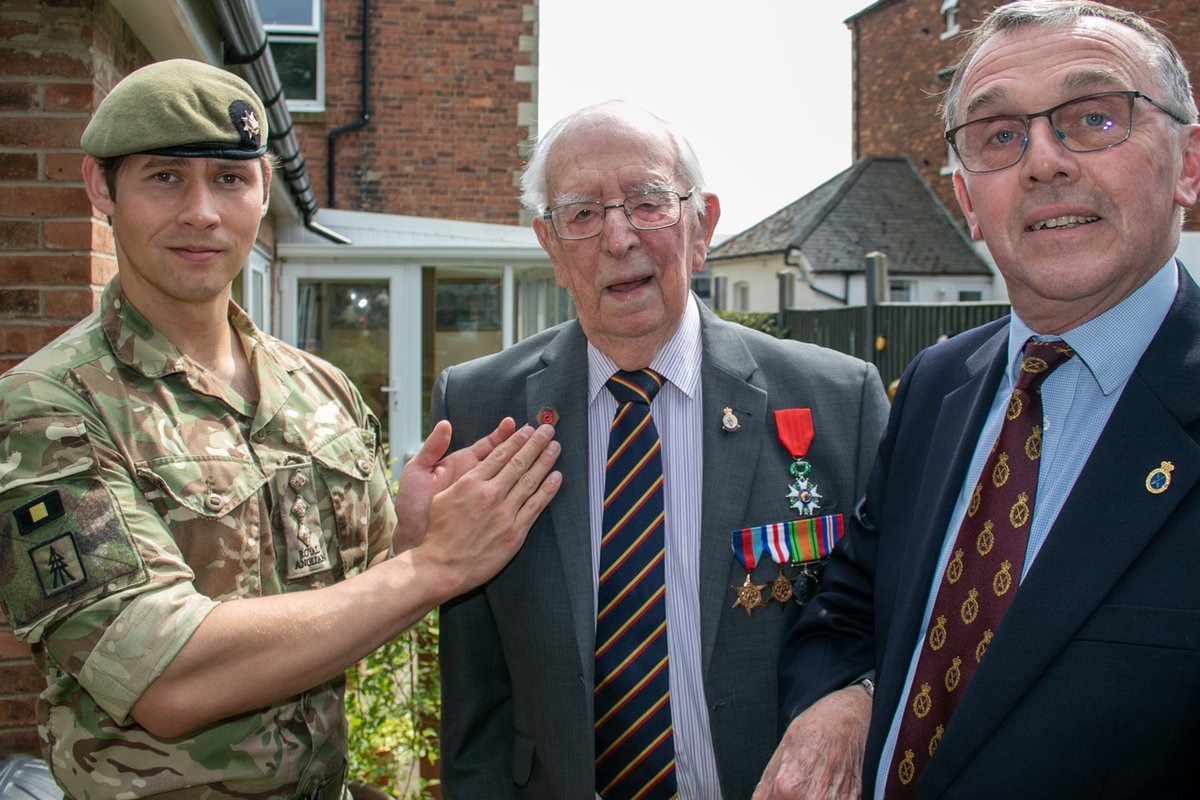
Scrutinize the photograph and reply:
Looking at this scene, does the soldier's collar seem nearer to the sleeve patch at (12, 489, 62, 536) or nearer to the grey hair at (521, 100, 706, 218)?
the sleeve patch at (12, 489, 62, 536)

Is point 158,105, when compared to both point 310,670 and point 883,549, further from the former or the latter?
point 883,549

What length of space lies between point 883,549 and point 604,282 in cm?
86

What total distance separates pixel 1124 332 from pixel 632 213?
1055 millimetres

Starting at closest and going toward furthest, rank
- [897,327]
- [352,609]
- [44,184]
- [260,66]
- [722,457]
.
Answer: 1. [352,609]
2. [722,457]
3. [44,184]
4. [260,66]
5. [897,327]

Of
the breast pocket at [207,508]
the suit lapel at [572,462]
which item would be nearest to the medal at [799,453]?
the suit lapel at [572,462]

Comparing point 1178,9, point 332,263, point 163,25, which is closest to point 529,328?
point 332,263

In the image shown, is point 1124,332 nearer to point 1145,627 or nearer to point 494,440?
point 1145,627

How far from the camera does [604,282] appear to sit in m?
2.24

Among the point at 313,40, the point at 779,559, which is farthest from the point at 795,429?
the point at 313,40

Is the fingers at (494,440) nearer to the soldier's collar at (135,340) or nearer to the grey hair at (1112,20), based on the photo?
the soldier's collar at (135,340)

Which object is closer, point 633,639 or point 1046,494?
point 1046,494

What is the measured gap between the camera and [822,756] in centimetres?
178

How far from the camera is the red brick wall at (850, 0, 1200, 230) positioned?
2327 cm

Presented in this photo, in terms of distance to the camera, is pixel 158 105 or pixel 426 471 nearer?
pixel 158 105
